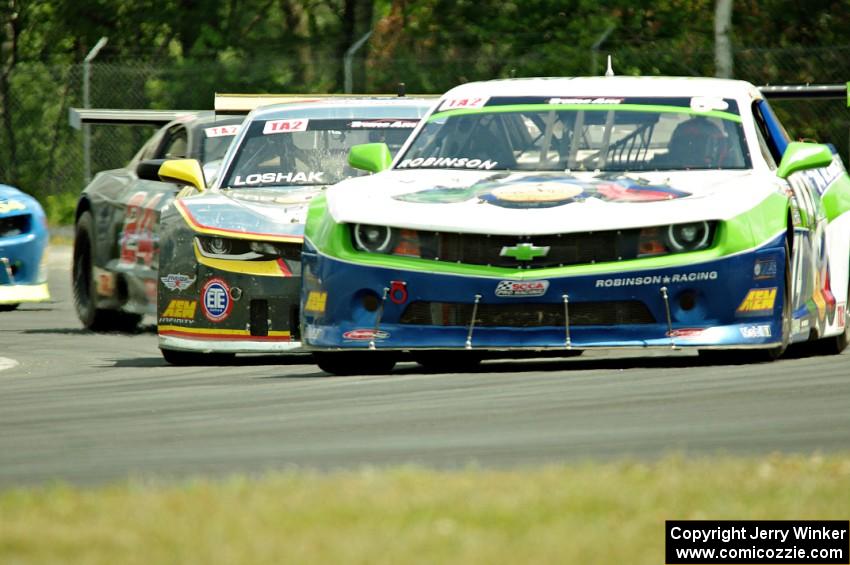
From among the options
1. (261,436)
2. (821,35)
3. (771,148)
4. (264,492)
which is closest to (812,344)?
(771,148)

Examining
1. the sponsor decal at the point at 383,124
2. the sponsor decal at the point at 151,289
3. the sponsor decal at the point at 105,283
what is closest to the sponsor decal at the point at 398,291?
the sponsor decal at the point at 383,124

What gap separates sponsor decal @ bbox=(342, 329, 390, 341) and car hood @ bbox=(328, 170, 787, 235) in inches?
18.8

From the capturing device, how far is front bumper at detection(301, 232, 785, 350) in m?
8.34

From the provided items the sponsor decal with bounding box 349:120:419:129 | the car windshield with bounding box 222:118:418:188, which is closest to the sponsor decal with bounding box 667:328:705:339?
Result: the car windshield with bounding box 222:118:418:188

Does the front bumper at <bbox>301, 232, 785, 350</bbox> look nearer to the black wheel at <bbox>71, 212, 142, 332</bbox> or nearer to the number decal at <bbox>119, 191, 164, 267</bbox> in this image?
the number decal at <bbox>119, 191, 164, 267</bbox>

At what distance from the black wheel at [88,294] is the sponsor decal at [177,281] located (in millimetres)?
3105

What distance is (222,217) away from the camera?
33.9 feet

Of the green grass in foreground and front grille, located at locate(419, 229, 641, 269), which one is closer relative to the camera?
the green grass in foreground

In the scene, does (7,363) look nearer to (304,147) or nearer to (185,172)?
(185,172)

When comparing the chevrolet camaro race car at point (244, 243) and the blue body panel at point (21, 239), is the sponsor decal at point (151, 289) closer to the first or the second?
the chevrolet camaro race car at point (244, 243)

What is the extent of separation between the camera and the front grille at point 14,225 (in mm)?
15320

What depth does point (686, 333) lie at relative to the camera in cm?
838

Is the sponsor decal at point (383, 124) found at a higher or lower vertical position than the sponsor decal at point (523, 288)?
higher

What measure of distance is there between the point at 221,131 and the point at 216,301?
9.97 feet
